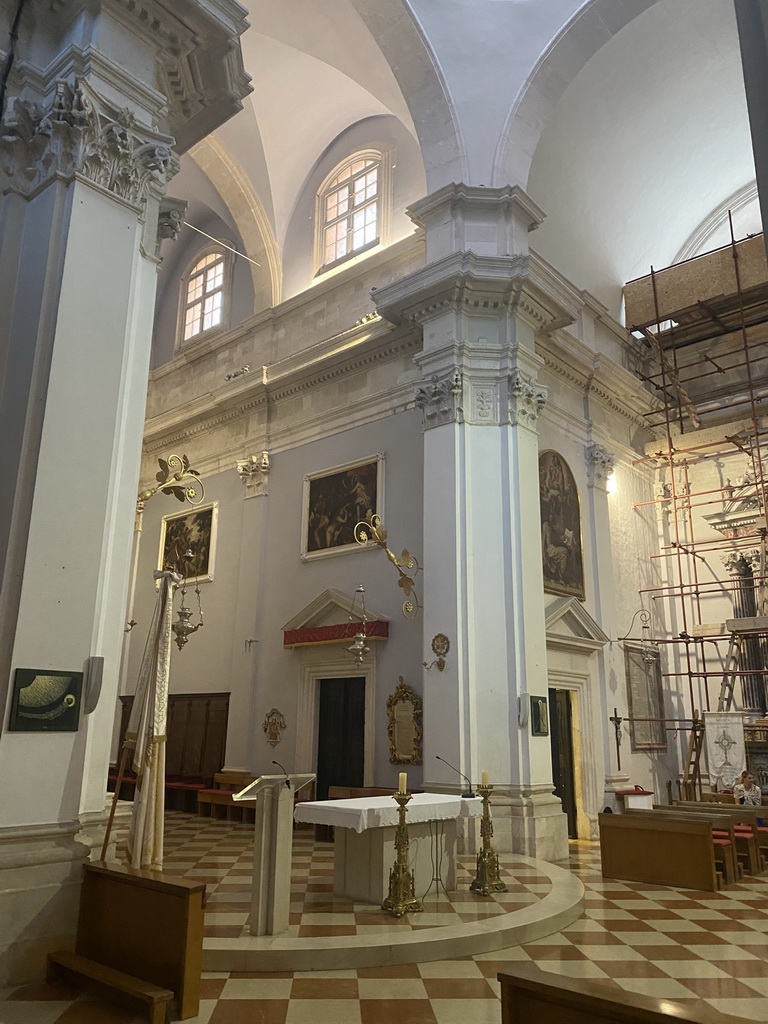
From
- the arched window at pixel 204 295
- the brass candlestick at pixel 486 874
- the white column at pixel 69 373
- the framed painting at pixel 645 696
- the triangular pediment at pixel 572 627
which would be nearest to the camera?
the white column at pixel 69 373

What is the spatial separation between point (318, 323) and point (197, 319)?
15.0 ft

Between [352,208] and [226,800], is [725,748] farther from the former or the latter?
[352,208]

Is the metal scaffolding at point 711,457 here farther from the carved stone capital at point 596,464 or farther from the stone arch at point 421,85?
the stone arch at point 421,85

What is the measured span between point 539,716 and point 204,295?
1210 centimetres

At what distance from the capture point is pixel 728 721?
44.1 feet

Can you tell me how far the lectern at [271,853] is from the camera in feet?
18.6

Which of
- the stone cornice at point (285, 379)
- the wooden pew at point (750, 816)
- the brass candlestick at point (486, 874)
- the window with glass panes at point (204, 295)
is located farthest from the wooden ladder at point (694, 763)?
the window with glass panes at point (204, 295)

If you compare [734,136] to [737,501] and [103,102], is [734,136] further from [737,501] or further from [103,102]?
[103,102]

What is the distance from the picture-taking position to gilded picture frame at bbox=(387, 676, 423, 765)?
36.2ft

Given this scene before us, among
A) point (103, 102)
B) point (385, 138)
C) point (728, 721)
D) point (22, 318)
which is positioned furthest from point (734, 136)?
point (22, 318)

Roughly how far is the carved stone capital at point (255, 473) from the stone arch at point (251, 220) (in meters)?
3.21

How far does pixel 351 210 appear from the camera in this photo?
1492cm

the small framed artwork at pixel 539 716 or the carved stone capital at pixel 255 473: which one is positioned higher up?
the carved stone capital at pixel 255 473

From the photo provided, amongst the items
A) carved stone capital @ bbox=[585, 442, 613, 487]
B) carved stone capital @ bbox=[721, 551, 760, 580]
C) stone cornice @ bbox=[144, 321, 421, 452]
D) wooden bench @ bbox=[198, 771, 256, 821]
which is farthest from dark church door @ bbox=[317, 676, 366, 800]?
carved stone capital @ bbox=[721, 551, 760, 580]
